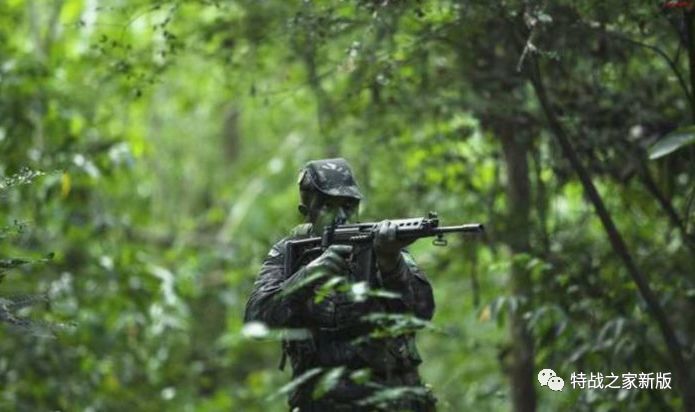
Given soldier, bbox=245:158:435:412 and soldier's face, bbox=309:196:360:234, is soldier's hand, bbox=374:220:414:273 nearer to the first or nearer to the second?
soldier, bbox=245:158:435:412

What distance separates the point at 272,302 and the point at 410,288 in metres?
0.63

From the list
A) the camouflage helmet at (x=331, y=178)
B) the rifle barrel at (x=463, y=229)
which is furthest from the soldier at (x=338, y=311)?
the rifle barrel at (x=463, y=229)

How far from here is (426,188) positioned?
954cm

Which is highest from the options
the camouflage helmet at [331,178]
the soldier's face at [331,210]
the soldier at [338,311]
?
the camouflage helmet at [331,178]

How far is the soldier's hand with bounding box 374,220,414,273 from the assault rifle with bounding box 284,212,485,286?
0.10 feet

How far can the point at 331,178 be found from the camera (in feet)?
18.0

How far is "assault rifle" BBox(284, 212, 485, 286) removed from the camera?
493cm

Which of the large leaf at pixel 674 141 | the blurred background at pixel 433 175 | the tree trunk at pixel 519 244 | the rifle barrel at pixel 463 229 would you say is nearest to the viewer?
the rifle barrel at pixel 463 229

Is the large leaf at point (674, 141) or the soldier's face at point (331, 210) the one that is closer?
the soldier's face at point (331, 210)

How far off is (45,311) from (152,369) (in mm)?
2016

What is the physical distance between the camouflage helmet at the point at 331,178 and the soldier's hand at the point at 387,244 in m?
0.43

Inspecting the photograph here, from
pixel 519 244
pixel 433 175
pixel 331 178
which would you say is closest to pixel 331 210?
pixel 331 178

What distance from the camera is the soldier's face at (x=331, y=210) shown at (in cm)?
547

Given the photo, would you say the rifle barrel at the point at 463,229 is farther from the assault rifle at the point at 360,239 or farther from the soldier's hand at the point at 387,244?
the soldier's hand at the point at 387,244
